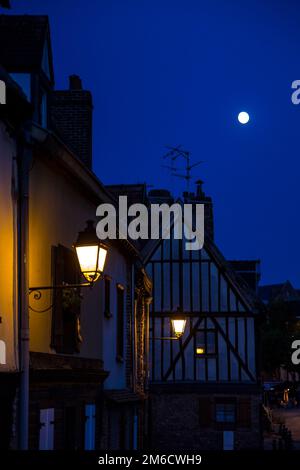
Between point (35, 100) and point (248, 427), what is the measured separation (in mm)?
18975

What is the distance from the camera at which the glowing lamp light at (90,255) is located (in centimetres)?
812

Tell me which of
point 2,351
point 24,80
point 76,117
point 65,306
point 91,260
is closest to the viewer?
point 2,351

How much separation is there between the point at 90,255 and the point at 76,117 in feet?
23.3

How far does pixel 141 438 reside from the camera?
19609 millimetres

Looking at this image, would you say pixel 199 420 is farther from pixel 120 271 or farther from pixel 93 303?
pixel 93 303

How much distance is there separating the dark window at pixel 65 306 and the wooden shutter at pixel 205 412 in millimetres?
15900

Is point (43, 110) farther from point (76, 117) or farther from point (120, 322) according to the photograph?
point (120, 322)

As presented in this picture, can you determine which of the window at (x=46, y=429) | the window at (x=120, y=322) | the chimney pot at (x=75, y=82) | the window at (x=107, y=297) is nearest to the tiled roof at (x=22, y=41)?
the window at (x=46, y=429)

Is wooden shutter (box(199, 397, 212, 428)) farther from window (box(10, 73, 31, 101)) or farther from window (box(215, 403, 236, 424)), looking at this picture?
window (box(10, 73, 31, 101))

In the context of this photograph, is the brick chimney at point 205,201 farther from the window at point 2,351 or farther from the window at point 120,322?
the window at point 2,351

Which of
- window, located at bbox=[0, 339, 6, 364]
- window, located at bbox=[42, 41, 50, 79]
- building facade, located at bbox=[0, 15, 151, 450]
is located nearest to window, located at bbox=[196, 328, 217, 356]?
building facade, located at bbox=[0, 15, 151, 450]

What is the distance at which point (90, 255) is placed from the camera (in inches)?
322

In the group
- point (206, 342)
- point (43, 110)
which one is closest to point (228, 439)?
point (206, 342)
